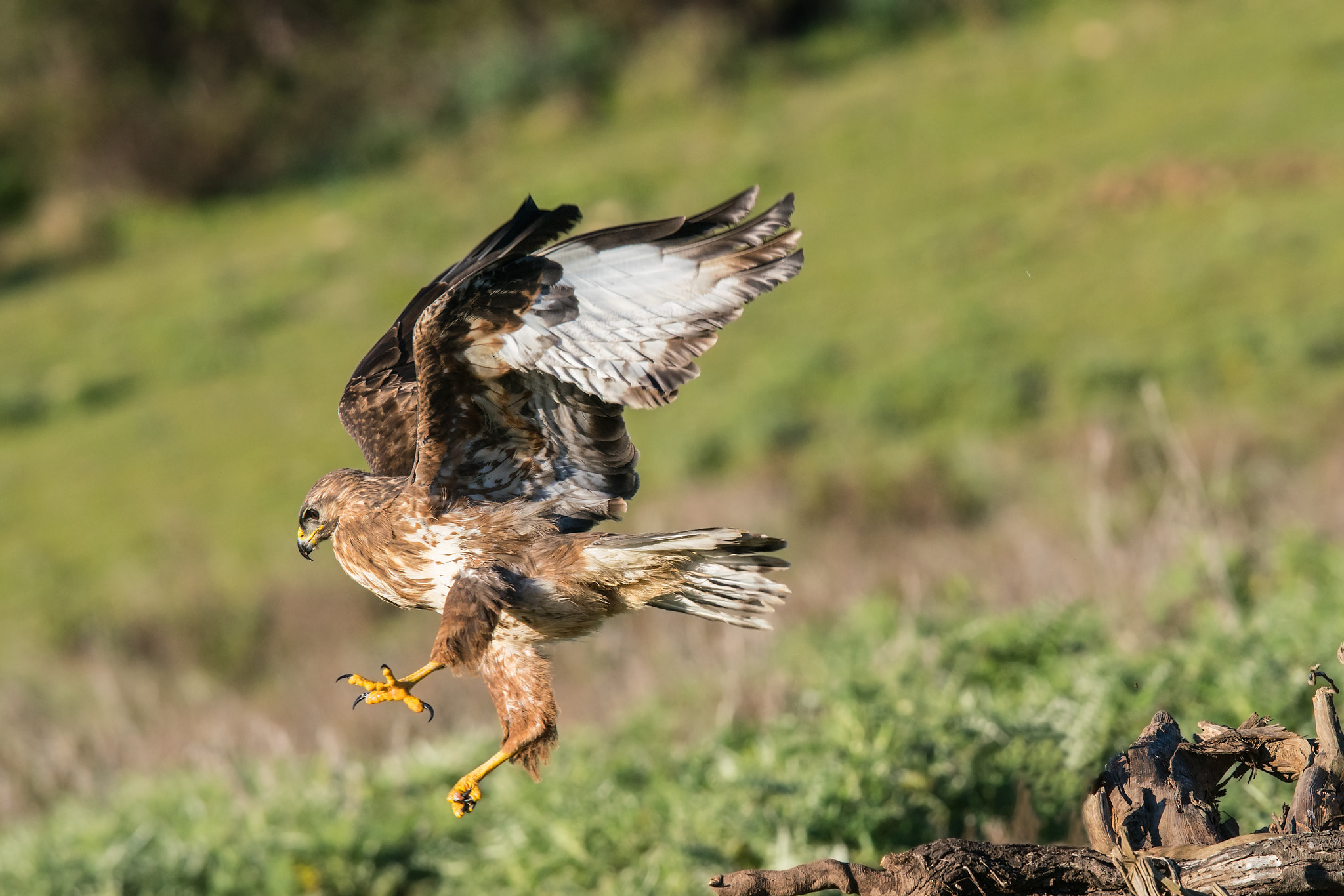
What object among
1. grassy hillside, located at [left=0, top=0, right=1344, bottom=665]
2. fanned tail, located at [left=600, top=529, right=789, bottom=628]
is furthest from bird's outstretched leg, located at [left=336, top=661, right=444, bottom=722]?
grassy hillside, located at [left=0, top=0, right=1344, bottom=665]

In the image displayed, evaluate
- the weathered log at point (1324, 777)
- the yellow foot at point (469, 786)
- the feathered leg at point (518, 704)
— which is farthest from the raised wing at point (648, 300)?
the weathered log at point (1324, 777)

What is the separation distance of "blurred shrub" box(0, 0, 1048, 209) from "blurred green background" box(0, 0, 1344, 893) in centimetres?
8

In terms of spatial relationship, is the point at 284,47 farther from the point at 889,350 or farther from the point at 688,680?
the point at 688,680

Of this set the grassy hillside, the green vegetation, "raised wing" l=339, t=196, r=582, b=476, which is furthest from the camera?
the grassy hillside

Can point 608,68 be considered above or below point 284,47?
below

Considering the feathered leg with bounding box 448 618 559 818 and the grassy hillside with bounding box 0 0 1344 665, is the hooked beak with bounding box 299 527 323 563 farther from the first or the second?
the grassy hillside with bounding box 0 0 1344 665

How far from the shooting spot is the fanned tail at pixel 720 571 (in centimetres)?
372

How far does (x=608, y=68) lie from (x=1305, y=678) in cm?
2237

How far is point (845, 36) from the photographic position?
25844 millimetres

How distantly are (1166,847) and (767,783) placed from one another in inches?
91.1

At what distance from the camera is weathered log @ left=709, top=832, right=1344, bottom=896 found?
299 centimetres

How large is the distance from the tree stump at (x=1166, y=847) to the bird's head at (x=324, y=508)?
181 cm

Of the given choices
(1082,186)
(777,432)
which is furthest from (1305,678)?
(1082,186)

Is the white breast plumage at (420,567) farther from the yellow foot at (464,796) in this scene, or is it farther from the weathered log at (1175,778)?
the weathered log at (1175,778)
